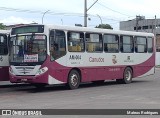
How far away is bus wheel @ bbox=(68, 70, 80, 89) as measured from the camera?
20844 millimetres

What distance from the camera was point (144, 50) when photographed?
→ 88.9ft

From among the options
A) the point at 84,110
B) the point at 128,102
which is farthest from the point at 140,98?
the point at 84,110

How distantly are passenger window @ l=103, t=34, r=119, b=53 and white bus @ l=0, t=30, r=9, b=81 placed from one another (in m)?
5.14

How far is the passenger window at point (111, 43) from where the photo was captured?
2361 cm

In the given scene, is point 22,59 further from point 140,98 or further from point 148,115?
point 148,115

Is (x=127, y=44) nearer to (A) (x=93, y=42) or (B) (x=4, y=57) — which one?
(A) (x=93, y=42)

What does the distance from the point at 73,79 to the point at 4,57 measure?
3.39 metres

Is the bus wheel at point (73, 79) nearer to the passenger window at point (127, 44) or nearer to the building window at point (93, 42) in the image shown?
the building window at point (93, 42)

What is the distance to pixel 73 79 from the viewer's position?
21016 millimetres

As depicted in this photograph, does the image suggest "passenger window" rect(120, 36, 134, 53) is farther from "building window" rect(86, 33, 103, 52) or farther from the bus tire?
the bus tire

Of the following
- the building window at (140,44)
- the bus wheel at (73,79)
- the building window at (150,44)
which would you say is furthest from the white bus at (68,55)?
the building window at (150,44)

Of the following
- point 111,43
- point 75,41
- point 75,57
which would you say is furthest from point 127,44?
point 75,57

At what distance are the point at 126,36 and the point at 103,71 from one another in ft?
10.0

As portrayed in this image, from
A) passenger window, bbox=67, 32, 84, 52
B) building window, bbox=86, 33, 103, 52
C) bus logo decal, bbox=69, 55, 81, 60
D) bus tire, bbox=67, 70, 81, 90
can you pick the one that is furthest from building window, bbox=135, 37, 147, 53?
bus tire, bbox=67, 70, 81, 90
